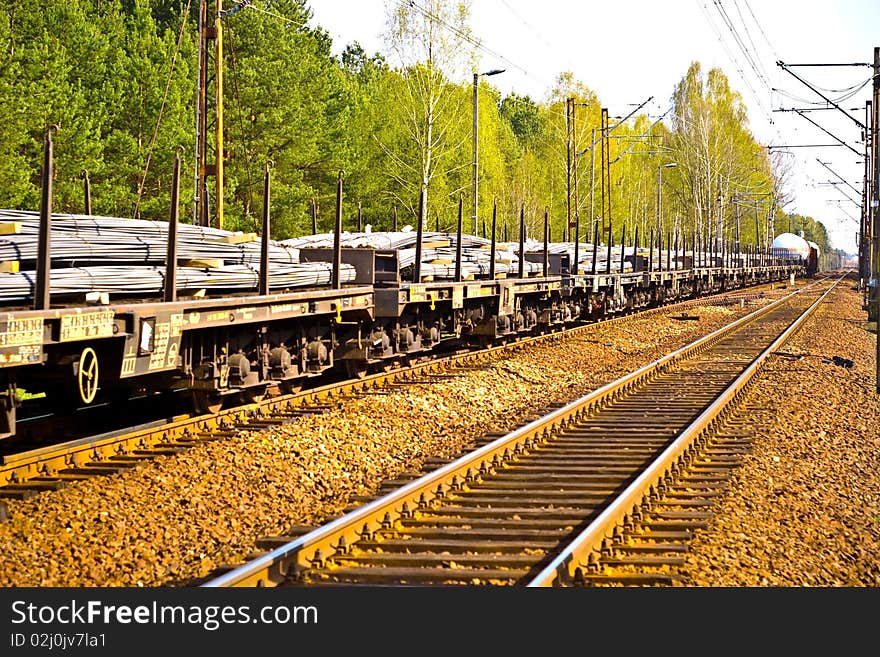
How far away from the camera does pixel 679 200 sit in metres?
87.9

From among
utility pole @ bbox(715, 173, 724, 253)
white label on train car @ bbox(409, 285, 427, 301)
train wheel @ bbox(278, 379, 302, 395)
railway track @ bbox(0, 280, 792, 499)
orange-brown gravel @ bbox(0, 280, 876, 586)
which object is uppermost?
utility pole @ bbox(715, 173, 724, 253)

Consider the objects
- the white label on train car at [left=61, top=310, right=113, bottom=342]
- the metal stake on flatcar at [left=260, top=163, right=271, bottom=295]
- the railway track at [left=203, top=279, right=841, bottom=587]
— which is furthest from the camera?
the metal stake on flatcar at [left=260, top=163, right=271, bottom=295]

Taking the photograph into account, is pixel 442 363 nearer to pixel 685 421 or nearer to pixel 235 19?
pixel 685 421

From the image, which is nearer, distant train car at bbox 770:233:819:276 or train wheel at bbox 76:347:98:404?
train wheel at bbox 76:347:98:404

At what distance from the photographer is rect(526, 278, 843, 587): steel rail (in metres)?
6.38

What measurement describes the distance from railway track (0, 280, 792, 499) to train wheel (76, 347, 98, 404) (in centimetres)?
64

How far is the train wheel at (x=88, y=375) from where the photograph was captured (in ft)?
28.7

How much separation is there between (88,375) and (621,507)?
404 centimetres

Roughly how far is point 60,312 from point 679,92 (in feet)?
248

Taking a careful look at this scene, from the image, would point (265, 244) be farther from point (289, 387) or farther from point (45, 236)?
point (45, 236)

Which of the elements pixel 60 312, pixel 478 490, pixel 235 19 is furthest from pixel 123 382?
pixel 235 19

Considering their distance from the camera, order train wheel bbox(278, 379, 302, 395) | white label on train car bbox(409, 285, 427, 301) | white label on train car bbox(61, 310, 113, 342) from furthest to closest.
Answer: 1. white label on train car bbox(409, 285, 427, 301)
2. train wheel bbox(278, 379, 302, 395)
3. white label on train car bbox(61, 310, 113, 342)

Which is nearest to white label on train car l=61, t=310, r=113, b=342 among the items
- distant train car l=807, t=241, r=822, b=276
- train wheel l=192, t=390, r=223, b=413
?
train wheel l=192, t=390, r=223, b=413

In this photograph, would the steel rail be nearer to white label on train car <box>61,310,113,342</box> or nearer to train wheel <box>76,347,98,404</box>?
white label on train car <box>61,310,113,342</box>
